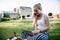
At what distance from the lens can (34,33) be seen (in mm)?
2457

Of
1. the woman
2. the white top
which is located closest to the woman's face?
the woman

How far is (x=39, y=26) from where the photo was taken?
246 centimetres

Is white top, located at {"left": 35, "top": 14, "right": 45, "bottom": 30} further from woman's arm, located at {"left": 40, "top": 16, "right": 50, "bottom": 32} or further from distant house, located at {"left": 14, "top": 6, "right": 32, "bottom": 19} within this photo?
distant house, located at {"left": 14, "top": 6, "right": 32, "bottom": 19}

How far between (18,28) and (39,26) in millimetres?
354

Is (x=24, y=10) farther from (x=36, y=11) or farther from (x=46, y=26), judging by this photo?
(x=46, y=26)

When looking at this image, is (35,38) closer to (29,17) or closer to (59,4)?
(29,17)

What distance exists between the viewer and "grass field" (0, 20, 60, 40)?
2495mm

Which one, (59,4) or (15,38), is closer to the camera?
(15,38)

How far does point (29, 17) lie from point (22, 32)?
0.90 feet

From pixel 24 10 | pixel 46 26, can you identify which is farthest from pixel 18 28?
pixel 46 26

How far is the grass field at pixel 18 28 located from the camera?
2495mm

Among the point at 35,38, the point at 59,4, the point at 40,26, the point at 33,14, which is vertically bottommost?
the point at 35,38

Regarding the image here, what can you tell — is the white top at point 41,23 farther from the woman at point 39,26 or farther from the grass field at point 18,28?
the grass field at point 18,28

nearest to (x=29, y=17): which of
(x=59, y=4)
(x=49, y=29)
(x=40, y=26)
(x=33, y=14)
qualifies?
(x=33, y=14)
